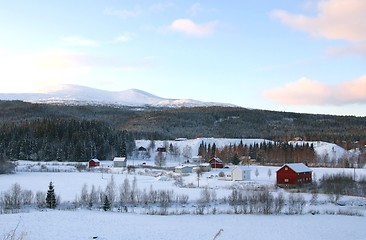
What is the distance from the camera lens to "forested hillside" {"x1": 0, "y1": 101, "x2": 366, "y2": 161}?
81.9 m

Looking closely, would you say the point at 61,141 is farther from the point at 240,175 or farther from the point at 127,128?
the point at 127,128

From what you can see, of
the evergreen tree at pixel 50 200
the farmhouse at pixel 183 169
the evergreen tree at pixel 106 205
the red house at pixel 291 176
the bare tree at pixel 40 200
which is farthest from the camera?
the farmhouse at pixel 183 169

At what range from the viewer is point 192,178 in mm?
52656

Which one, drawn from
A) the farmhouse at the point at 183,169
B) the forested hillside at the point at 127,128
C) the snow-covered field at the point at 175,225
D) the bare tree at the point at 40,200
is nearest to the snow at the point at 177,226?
the snow-covered field at the point at 175,225

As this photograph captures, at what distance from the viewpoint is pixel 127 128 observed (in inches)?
5576

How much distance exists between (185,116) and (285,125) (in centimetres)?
3564

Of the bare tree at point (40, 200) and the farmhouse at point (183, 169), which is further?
the farmhouse at point (183, 169)

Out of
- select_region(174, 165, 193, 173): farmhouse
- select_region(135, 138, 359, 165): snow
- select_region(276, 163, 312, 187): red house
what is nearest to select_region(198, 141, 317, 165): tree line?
select_region(135, 138, 359, 165): snow

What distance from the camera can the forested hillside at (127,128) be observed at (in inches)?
3226

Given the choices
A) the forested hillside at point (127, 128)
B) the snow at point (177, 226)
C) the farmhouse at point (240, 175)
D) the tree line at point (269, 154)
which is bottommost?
the snow at point (177, 226)

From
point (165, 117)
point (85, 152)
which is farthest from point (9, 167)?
point (165, 117)

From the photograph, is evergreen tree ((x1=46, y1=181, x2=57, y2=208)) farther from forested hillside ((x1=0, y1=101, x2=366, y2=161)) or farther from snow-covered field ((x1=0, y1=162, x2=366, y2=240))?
forested hillside ((x1=0, y1=101, x2=366, y2=161))

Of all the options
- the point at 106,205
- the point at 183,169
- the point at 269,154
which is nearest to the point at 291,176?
the point at 183,169

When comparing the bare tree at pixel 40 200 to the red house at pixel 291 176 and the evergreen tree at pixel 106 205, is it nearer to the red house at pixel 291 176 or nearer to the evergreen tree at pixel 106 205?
the evergreen tree at pixel 106 205
